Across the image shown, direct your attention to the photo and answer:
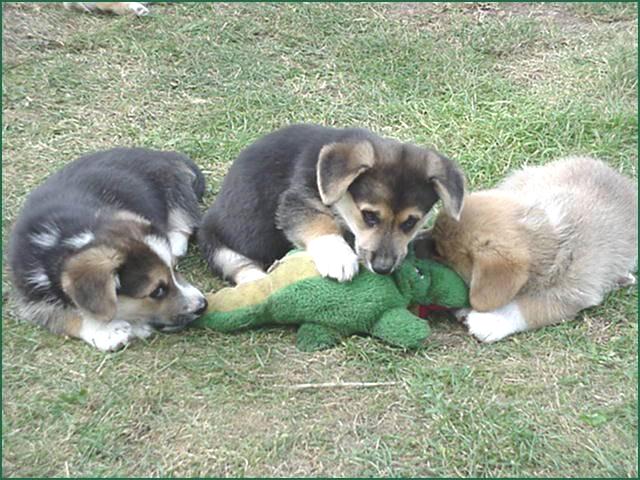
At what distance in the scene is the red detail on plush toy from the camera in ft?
15.4

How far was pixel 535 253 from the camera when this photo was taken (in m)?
4.58

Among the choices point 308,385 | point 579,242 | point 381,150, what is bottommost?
point 308,385

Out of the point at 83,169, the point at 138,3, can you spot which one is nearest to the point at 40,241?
the point at 83,169

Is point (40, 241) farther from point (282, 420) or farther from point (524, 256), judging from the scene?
point (524, 256)

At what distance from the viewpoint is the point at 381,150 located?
15.1 ft

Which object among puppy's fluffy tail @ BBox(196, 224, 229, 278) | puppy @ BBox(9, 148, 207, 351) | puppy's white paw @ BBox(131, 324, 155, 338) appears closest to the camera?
puppy @ BBox(9, 148, 207, 351)

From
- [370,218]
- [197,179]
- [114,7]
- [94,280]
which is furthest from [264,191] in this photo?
[114,7]

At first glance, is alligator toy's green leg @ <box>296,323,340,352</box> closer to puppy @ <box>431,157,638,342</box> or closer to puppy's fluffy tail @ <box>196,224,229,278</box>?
puppy @ <box>431,157,638,342</box>

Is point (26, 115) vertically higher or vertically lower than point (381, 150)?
lower

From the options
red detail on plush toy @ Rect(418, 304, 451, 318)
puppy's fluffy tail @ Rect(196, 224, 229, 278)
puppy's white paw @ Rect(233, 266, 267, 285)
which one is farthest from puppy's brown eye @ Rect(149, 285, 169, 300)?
red detail on plush toy @ Rect(418, 304, 451, 318)

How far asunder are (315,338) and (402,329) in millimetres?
476

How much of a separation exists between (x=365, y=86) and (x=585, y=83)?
1.87 m

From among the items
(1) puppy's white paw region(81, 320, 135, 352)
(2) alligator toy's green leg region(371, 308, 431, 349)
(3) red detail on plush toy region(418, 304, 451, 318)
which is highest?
(2) alligator toy's green leg region(371, 308, 431, 349)

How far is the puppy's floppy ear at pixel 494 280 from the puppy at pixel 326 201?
1.02ft
